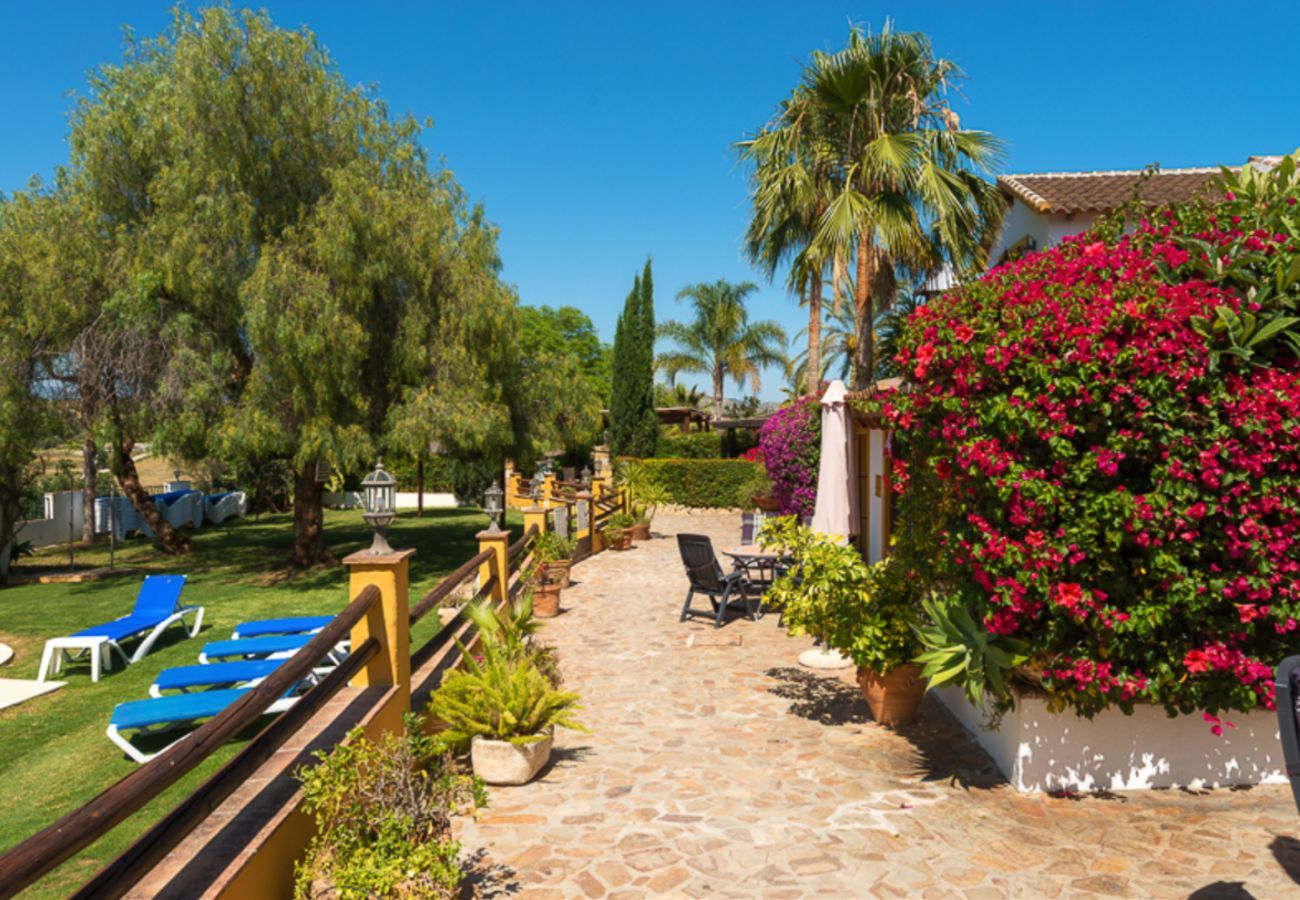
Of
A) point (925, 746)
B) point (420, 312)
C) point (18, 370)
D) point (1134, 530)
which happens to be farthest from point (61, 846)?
point (18, 370)

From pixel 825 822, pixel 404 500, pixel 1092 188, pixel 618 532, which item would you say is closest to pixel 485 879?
pixel 825 822

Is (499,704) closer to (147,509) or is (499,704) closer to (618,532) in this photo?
(618,532)

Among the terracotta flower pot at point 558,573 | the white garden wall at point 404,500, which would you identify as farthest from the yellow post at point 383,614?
the white garden wall at point 404,500

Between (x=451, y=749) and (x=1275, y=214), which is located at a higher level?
(x=1275, y=214)

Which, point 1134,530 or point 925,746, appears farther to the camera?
point 925,746

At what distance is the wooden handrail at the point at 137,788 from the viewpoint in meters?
2.06

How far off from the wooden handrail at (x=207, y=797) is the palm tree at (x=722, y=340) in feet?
118

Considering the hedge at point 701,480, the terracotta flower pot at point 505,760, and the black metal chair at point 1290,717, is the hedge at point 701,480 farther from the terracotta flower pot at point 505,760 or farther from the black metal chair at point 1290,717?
the black metal chair at point 1290,717

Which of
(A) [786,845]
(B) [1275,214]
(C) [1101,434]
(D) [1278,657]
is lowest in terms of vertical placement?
(A) [786,845]

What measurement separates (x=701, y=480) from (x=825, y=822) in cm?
2381

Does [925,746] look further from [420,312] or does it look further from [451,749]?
[420,312]

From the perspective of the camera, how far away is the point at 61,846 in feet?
7.16

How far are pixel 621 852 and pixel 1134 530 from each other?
3.13 meters

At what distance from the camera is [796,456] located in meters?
15.9
